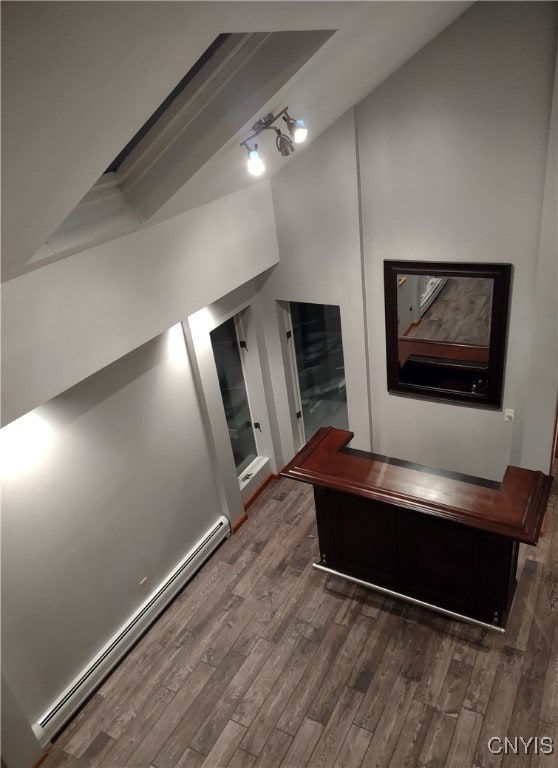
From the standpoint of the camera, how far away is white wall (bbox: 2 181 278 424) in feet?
9.25

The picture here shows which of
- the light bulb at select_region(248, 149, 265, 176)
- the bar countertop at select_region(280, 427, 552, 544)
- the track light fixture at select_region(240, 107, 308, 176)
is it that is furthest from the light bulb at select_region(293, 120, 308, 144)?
the bar countertop at select_region(280, 427, 552, 544)

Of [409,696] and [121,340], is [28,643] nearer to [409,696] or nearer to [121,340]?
[121,340]

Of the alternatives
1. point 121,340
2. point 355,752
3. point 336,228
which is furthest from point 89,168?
point 355,752

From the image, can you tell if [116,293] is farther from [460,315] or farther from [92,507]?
[460,315]

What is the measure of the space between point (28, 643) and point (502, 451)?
3962mm

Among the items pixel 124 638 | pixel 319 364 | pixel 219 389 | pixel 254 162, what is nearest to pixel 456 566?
pixel 219 389

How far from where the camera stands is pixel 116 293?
335 cm

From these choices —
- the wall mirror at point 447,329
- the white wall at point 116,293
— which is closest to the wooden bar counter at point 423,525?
the wall mirror at point 447,329

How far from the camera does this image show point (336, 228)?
4.64 metres

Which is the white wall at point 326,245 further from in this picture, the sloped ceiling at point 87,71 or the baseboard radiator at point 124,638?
the baseboard radiator at point 124,638

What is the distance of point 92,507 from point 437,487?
2.41 meters

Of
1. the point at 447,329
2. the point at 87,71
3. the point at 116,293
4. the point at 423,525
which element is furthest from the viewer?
the point at 447,329

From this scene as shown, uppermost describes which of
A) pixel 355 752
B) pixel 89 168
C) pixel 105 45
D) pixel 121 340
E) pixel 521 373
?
pixel 105 45

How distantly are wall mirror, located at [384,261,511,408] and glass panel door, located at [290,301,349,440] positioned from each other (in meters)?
0.86
